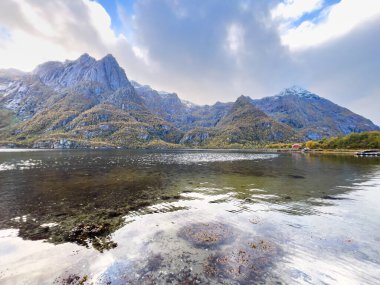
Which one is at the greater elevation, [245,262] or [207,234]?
[245,262]

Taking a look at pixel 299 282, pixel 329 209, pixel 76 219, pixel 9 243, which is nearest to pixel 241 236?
pixel 299 282

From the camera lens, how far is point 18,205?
2934 centimetres

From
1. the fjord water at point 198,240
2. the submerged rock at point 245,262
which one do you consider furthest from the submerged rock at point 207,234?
the submerged rock at point 245,262

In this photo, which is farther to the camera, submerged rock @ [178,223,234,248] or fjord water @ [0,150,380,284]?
submerged rock @ [178,223,234,248]

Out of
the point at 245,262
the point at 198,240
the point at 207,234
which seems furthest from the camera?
the point at 207,234

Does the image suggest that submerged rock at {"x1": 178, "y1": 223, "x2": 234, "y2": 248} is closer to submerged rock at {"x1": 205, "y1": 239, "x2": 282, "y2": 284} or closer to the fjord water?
the fjord water

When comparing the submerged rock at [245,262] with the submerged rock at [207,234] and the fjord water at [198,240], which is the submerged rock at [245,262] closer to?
the fjord water at [198,240]

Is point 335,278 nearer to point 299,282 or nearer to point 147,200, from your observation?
point 299,282

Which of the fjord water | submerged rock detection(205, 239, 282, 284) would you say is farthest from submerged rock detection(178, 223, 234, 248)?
submerged rock detection(205, 239, 282, 284)

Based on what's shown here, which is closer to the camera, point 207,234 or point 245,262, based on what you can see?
point 245,262

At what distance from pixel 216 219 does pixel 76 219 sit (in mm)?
16000

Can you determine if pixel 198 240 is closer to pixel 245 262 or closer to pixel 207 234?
pixel 207 234

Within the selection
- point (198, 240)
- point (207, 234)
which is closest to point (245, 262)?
point (198, 240)

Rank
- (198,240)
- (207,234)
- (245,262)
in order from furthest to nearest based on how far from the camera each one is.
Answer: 1. (207,234)
2. (198,240)
3. (245,262)
